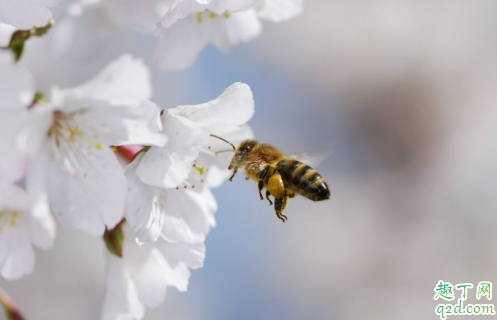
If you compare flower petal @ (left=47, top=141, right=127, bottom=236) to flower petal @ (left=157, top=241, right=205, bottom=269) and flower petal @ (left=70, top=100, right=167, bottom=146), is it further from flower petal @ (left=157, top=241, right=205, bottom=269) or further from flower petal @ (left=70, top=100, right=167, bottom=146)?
flower petal @ (left=157, top=241, right=205, bottom=269)

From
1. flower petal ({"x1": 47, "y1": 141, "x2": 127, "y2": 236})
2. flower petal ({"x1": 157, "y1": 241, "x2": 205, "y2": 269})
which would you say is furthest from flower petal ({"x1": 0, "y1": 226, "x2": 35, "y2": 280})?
flower petal ({"x1": 157, "y1": 241, "x2": 205, "y2": 269})

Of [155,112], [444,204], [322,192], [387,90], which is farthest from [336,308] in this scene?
[155,112]

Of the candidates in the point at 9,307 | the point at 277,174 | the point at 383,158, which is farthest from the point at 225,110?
the point at 383,158

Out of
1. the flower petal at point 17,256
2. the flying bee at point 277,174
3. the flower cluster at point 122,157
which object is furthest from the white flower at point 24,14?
the flying bee at point 277,174

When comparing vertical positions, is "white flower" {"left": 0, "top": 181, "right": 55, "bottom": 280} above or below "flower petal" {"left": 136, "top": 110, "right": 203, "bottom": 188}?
below

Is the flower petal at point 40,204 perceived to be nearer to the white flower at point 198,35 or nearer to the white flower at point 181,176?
the white flower at point 181,176

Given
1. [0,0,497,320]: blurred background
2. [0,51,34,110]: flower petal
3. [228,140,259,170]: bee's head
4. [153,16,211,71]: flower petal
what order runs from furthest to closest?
[0,0,497,320]: blurred background, [228,140,259,170]: bee's head, [153,16,211,71]: flower petal, [0,51,34,110]: flower petal
